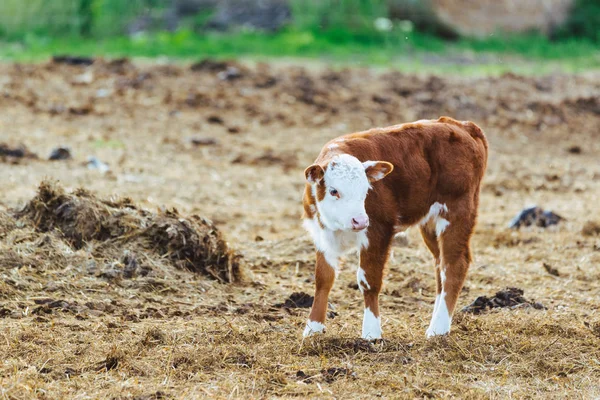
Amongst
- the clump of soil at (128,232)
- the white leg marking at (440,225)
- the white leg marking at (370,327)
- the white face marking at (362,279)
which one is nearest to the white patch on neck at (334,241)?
the white face marking at (362,279)

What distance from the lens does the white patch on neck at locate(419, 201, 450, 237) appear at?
5.95 metres

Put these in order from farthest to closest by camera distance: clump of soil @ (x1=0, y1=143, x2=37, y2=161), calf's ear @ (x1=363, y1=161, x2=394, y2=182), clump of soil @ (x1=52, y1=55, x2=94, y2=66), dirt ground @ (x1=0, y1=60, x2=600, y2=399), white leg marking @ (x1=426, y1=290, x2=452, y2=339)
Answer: clump of soil @ (x1=52, y1=55, x2=94, y2=66), clump of soil @ (x1=0, y1=143, x2=37, y2=161), white leg marking @ (x1=426, y1=290, x2=452, y2=339), calf's ear @ (x1=363, y1=161, x2=394, y2=182), dirt ground @ (x1=0, y1=60, x2=600, y2=399)

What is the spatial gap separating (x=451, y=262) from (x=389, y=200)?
684 millimetres

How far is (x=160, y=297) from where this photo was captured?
22.0 ft

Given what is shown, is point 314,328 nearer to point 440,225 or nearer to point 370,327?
point 370,327

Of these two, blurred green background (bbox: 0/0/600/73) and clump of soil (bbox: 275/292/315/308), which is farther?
blurred green background (bbox: 0/0/600/73)

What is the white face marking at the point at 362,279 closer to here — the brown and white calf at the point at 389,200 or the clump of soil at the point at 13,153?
the brown and white calf at the point at 389,200

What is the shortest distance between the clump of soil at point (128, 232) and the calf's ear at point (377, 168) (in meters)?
2.17

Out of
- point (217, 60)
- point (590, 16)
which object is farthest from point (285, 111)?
point (590, 16)

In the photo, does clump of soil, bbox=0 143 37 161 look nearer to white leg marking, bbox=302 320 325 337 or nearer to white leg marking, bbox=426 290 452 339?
white leg marking, bbox=302 320 325 337

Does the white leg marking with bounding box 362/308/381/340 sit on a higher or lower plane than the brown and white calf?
lower

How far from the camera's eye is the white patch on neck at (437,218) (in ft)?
19.5

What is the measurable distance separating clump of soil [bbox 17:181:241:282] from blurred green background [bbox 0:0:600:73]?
11014mm

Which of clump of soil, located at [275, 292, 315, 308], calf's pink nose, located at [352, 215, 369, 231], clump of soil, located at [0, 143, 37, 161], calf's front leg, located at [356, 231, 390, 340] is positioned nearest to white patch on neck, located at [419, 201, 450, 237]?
calf's front leg, located at [356, 231, 390, 340]
